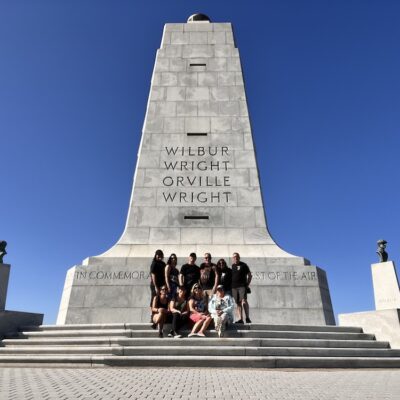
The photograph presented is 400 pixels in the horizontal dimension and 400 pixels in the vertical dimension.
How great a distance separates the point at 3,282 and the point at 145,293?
3825 millimetres

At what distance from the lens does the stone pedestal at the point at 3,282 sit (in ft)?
34.5

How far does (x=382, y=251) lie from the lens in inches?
443

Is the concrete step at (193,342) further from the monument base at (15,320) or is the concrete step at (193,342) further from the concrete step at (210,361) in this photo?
the monument base at (15,320)

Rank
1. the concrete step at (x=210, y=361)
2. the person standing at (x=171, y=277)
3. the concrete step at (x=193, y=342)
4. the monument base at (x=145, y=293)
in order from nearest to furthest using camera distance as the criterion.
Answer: the concrete step at (x=210, y=361) < the concrete step at (x=193, y=342) < the person standing at (x=171, y=277) < the monument base at (x=145, y=293)

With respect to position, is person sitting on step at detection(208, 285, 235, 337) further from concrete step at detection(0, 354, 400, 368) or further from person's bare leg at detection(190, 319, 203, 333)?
concrete step at detection(0, 354, 400, 368)

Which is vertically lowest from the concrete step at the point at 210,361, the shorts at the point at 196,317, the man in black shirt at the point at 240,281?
the concrete step at the point at 210,361

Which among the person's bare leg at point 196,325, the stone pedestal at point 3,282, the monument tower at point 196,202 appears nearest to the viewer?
the person's bare leg at point 196,325

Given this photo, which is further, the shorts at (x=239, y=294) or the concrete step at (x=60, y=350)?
the shorts at (x=239, y=294)

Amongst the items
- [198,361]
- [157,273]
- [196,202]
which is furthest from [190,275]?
[196,202]

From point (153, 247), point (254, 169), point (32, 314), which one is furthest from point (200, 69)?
point (32, 314)

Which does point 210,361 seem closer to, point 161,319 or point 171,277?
point 161,319

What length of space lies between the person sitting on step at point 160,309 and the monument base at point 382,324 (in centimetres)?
Answer: 515

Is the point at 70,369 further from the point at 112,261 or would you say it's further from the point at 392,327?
the point at 392,327

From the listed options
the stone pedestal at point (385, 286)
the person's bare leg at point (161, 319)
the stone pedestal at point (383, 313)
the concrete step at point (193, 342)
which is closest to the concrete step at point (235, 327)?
the stone pedestal at point (383, 313)
